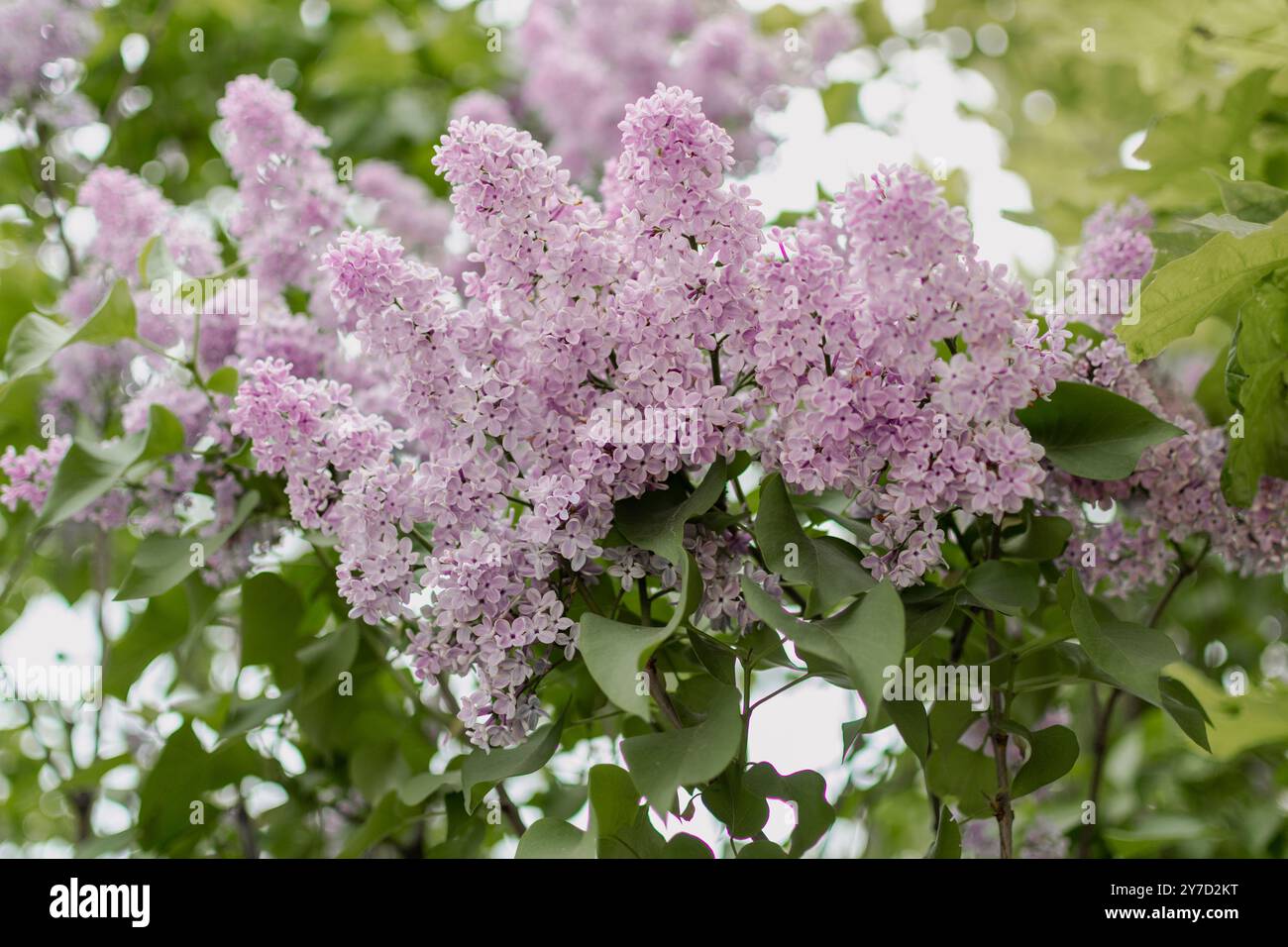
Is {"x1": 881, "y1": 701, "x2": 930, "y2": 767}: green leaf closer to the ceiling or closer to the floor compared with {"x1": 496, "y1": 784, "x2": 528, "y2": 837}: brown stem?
closer to the ceiling

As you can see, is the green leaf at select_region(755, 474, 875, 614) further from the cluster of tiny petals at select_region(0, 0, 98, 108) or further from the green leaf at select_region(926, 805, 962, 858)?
the cluster of tiny petals at select_region(0, 0, 98, 108)

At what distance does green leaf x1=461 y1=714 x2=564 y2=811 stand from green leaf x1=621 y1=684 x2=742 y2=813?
0.07 metres

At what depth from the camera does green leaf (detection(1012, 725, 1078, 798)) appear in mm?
673

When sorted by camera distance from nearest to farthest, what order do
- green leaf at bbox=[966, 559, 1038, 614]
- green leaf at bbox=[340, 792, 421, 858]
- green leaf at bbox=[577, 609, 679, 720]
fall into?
green leaf at bbox=[577, 609, 679, 720] < green leaf at bbox=[966, 559, 1038, 614] < green leaf at bbox=[340, 792, 421, 858]

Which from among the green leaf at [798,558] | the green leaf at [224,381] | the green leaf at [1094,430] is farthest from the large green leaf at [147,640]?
the green leaf at [1094,430]

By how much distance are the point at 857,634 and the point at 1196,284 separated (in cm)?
31

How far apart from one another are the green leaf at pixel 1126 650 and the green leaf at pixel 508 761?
0.92 ft

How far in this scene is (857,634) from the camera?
56 centimetres

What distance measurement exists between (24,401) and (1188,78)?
122cm

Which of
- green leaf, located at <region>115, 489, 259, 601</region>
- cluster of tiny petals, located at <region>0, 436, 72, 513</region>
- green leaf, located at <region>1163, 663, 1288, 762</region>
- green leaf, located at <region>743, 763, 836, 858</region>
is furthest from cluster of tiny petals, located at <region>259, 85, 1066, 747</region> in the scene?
green leaf, located at <region>1163, 663, 1288, 762</region>

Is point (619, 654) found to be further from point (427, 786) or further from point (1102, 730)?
point (1102, 730)

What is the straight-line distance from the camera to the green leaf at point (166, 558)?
773 millimetres
